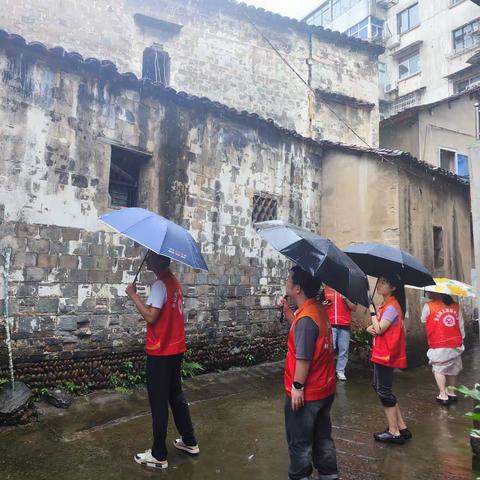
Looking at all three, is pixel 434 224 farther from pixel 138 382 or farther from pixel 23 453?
pixel 23 453

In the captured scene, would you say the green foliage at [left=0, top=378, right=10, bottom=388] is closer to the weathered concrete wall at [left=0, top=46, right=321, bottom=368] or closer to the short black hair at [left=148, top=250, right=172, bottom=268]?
the weathered concrete wall at [left=0, top=46, right=321, bottom=368]

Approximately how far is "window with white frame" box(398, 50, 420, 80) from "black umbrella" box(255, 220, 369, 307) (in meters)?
26.6

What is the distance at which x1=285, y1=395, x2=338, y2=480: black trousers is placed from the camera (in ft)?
9.74

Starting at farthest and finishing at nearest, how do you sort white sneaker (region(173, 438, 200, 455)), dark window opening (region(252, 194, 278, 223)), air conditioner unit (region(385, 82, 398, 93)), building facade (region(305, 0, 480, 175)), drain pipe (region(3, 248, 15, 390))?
air conditioner unit (region(385, 82, 398, 93)), building facade (region(305, 0, 480, 175)), dark window opening (region(252, 194, 278, 223)), drain pipe (region(3, 248, 15, 390)), white sneaker (region(173, 438, 200, 455))

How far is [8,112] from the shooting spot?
18.2 feet

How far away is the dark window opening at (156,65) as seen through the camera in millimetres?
11562

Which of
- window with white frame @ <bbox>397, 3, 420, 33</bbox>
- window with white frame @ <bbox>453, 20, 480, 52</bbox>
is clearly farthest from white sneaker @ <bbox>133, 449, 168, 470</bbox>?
window with white frame @ <bbox>397, 3, 420, 33</bbox>

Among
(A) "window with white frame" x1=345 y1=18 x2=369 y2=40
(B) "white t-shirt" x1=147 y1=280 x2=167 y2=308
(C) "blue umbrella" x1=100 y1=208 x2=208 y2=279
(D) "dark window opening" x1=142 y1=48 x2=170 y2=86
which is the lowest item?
(B) "white t-shirt" x1=147 y1=280 x2=167 y2=308

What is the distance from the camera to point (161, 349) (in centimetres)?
368

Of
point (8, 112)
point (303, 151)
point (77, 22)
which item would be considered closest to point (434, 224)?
point (303, 151)

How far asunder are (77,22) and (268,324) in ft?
28.1

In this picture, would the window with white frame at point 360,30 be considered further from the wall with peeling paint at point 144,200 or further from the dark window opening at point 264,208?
the dark window opening at point 264,208

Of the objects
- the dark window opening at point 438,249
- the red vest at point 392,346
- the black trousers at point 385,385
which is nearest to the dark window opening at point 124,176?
the red vest at point 392,346

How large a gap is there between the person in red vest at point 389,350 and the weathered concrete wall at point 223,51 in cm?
915
